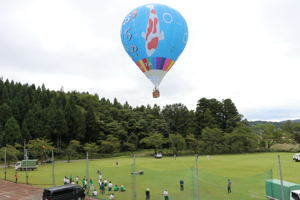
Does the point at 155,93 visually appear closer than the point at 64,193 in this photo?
No

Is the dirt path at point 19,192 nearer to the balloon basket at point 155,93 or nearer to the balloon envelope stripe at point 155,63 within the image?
the balloon basket at point 155,93

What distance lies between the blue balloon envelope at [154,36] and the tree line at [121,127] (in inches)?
1404

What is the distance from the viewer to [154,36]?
21.1 m

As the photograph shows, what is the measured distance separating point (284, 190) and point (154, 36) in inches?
539

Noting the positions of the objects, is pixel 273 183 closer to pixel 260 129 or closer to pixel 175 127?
pixel 260 129

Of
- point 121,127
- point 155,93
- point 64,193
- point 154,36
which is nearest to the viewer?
point 64,193

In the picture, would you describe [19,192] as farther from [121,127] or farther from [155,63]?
[121,127]

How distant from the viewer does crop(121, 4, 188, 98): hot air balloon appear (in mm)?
21031

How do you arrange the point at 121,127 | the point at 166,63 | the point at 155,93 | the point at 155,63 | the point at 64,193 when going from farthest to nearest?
the point at 121,127 < the point at 155,93 < the point at 166,63 < the point at 155,63 < the point at 64,193

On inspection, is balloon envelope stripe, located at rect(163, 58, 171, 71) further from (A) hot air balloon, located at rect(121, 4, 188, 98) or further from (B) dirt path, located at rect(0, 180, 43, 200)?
(B) dirt path, located at rect(0, 180, 43, 200)

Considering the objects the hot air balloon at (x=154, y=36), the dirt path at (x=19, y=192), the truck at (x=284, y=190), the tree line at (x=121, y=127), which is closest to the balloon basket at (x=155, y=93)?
the hot air balloon at (x=154, y=36)

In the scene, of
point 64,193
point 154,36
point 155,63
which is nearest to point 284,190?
point 155,63

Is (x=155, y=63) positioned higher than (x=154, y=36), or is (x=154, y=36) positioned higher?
(x=154, y=36)

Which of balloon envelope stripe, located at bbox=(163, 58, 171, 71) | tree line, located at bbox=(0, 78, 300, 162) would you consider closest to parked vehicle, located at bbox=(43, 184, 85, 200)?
balloon envelope stripe, located at bbox=(163, 58, 171, 71)
